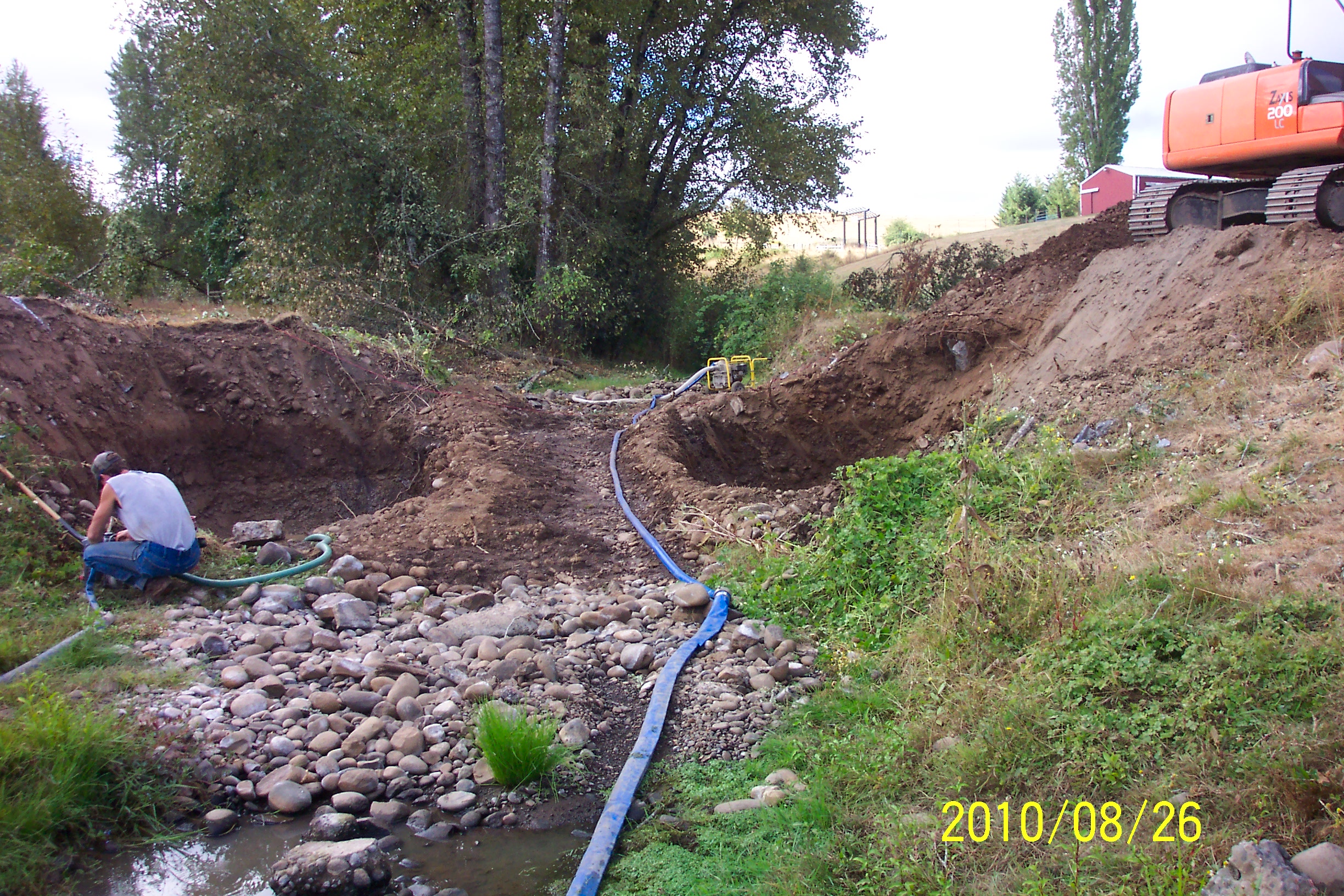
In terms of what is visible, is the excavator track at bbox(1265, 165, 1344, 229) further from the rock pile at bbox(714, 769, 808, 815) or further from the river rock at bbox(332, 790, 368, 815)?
the river rock at bbox(332, 790, 368, 815)

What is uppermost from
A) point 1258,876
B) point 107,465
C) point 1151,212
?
point 1151,212

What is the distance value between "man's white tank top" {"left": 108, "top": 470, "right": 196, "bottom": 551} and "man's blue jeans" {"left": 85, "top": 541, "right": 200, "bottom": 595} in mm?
49

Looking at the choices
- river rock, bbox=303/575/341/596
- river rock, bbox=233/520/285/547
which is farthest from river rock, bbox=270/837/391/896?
river rock, bbox=233/520/285/547

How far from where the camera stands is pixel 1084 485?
5.26 m

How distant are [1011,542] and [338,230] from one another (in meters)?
13.2

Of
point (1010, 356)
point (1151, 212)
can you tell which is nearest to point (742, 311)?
point (1010, 356)

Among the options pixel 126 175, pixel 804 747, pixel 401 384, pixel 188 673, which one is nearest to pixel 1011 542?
pixel 804 747

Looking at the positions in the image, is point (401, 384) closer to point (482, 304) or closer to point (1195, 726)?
point (482, 304)

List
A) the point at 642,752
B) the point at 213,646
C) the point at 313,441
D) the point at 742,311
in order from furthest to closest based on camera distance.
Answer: the point at 742,311, the point at 313,441, the point at 213,646, the point at 642,752

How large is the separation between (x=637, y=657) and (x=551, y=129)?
502 inches

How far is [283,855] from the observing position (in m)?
3.13

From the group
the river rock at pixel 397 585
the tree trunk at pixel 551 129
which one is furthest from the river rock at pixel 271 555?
the tree trunk at pixel 551 129
